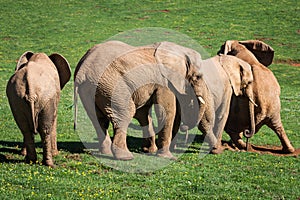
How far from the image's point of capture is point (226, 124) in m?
16.1

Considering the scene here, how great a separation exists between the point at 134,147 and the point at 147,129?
0.76 metres

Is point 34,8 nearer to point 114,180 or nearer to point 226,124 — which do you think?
point 226,124

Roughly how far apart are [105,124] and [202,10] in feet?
126

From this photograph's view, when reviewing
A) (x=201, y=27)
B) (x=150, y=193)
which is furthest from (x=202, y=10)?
(x=150, y=193)

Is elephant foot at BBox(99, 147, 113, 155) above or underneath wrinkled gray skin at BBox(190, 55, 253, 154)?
underneath

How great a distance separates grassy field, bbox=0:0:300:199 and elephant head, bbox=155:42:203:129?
1.15 m

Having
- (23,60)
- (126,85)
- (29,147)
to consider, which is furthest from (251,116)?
(29,147)

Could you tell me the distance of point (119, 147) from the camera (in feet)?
42.5

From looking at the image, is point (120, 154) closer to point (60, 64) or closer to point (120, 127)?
point (120, 127)

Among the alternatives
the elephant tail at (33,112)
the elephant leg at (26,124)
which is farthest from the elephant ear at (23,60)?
the elephant tail at (33,112)

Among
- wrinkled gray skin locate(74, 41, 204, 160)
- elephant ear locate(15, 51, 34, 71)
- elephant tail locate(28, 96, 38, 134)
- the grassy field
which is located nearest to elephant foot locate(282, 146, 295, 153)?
the grassy field

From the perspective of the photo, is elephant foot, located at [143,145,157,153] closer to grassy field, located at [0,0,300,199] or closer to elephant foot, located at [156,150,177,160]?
elephant foot, located at [156,150,177,160]

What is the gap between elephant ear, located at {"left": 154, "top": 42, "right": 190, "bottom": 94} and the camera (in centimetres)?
1345

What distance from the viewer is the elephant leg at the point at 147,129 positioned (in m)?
14.2
